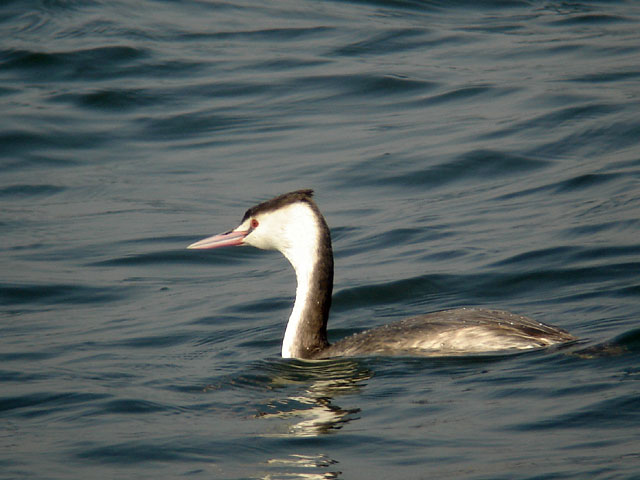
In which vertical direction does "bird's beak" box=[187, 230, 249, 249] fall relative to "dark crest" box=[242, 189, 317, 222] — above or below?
below

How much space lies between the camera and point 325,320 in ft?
24.0

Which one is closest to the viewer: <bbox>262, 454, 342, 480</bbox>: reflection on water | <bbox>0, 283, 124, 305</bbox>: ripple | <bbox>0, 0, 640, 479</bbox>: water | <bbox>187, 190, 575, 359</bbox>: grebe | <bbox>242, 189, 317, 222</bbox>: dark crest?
<bbox>262, 454, 342, 480</bbox>: reflection on water

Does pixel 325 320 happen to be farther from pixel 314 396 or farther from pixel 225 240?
pixel 314 396

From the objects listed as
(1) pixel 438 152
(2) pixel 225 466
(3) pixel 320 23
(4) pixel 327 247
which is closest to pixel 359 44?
(3) pixel 320 23

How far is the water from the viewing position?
553cm

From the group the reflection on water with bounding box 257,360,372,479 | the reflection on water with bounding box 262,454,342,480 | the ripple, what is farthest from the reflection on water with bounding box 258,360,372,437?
the ripple

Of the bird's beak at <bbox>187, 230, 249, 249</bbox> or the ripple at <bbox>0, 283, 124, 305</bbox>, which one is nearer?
the bird's beak at <bbox>187, 230, 249, 249</bbox>

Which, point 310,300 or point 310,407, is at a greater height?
point 310,300

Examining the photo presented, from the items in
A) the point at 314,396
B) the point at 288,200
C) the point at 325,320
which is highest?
the point at 288,200

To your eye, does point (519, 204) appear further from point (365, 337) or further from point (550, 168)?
point (365, 337)

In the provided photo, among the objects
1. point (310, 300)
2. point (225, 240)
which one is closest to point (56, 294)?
point (225, 240)

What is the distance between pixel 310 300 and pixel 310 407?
4.18 ft

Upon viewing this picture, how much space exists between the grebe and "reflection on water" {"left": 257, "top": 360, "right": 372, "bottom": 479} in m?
0.17

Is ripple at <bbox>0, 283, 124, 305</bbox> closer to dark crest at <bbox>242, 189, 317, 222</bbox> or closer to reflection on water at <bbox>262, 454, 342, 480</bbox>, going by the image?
dark crest at <bbox>242, 189, 317, 222</bbox>
